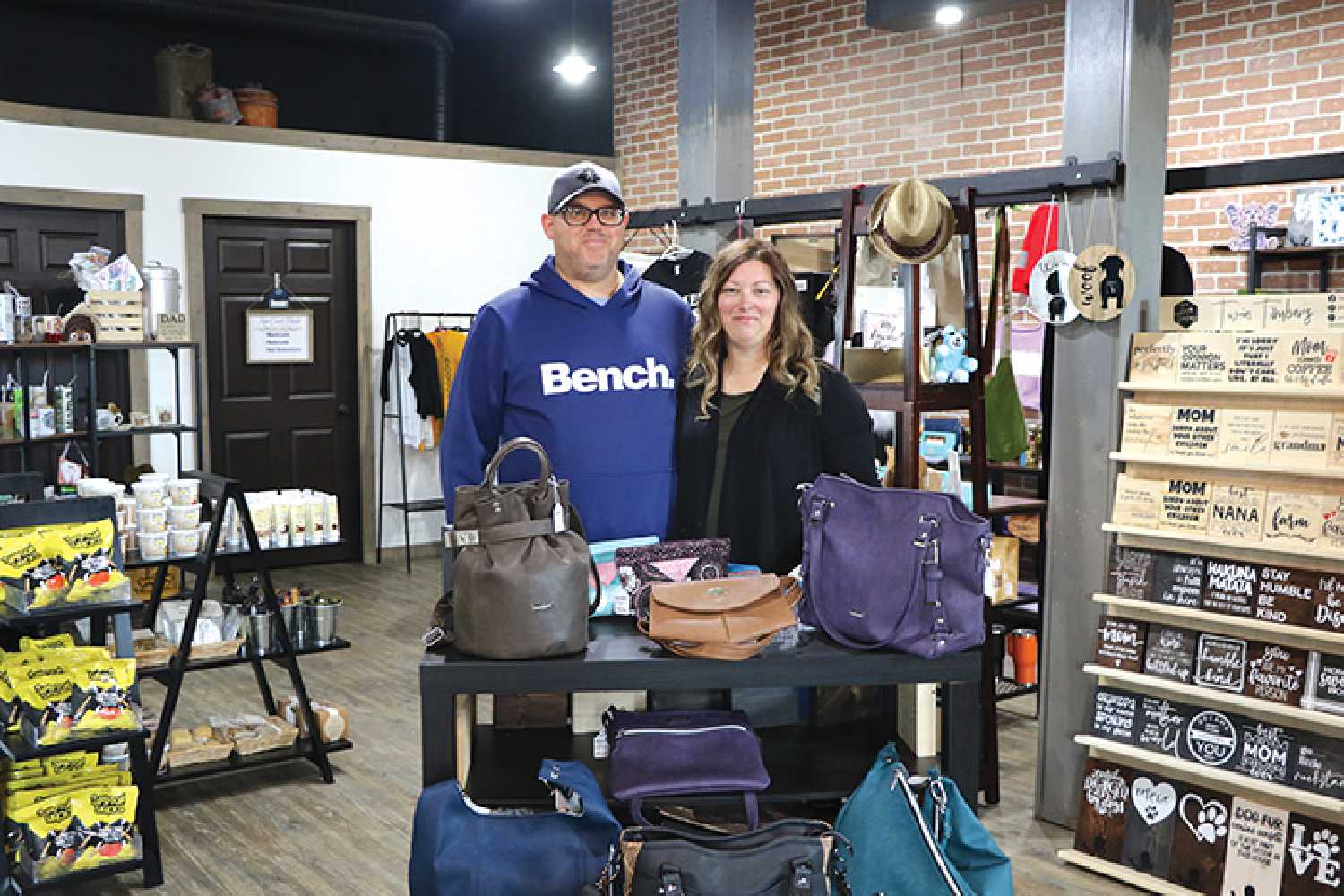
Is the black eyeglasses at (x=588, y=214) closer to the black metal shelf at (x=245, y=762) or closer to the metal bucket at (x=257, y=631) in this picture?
the metal bucket at (x=257, y=631)

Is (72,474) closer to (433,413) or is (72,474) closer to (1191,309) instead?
(433,413)

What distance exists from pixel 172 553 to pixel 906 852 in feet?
9.14

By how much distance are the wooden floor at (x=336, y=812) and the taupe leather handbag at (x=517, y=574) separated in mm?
1814

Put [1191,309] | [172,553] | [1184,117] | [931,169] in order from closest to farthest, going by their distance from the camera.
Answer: [1191,309]
[172,553]
[1184,117]
[931,169]

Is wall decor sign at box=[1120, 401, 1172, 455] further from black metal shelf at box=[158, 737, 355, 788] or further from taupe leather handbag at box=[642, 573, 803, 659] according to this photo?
black metal shelf at box=[158, 737, 355, 788]

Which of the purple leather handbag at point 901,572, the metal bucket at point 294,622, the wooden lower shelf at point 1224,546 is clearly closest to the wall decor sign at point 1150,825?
the wooden lower shelf at point 1224,546

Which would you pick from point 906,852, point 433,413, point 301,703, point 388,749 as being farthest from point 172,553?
point 433,413

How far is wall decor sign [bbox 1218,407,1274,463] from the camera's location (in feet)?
11.1

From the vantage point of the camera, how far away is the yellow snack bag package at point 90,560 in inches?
133

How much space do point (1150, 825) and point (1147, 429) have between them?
1.09m

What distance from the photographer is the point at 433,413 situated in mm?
7789

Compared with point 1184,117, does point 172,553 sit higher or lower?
lower

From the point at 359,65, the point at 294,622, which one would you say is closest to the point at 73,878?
the point at 294,622

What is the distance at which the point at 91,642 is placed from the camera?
12.0 ft
